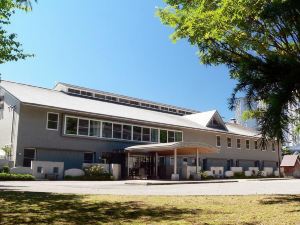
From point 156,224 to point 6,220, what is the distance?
10.6 ft

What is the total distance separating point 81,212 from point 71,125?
25.5 meters

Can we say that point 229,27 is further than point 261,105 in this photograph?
Yes

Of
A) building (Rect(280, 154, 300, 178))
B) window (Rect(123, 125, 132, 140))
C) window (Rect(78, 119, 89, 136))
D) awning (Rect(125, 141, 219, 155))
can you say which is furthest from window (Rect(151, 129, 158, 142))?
building (Rect(280, 154, 300, 178))

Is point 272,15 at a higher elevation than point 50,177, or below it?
higher

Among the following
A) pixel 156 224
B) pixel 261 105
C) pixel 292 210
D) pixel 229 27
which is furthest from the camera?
pixel 229 27

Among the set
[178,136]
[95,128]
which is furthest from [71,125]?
[178,136]

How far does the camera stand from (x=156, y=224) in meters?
7.67

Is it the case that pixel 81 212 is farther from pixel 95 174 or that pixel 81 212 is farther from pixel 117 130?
pixel 117 130

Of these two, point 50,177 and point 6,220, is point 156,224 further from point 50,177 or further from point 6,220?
point 50,177

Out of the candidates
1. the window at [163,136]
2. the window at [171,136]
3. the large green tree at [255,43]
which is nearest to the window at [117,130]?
the window at [163,136]

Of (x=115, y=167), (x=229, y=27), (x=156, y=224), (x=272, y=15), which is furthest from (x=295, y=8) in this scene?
(x=115, y=167)

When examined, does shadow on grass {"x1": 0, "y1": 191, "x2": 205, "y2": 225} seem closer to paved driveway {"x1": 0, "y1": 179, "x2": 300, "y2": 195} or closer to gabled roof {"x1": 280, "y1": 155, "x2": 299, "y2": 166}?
paved driveway {"x1": 0, "y1": 179, "x2": 300, "y2": 195}

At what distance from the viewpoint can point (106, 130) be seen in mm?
36875

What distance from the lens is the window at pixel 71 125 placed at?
33.8m
